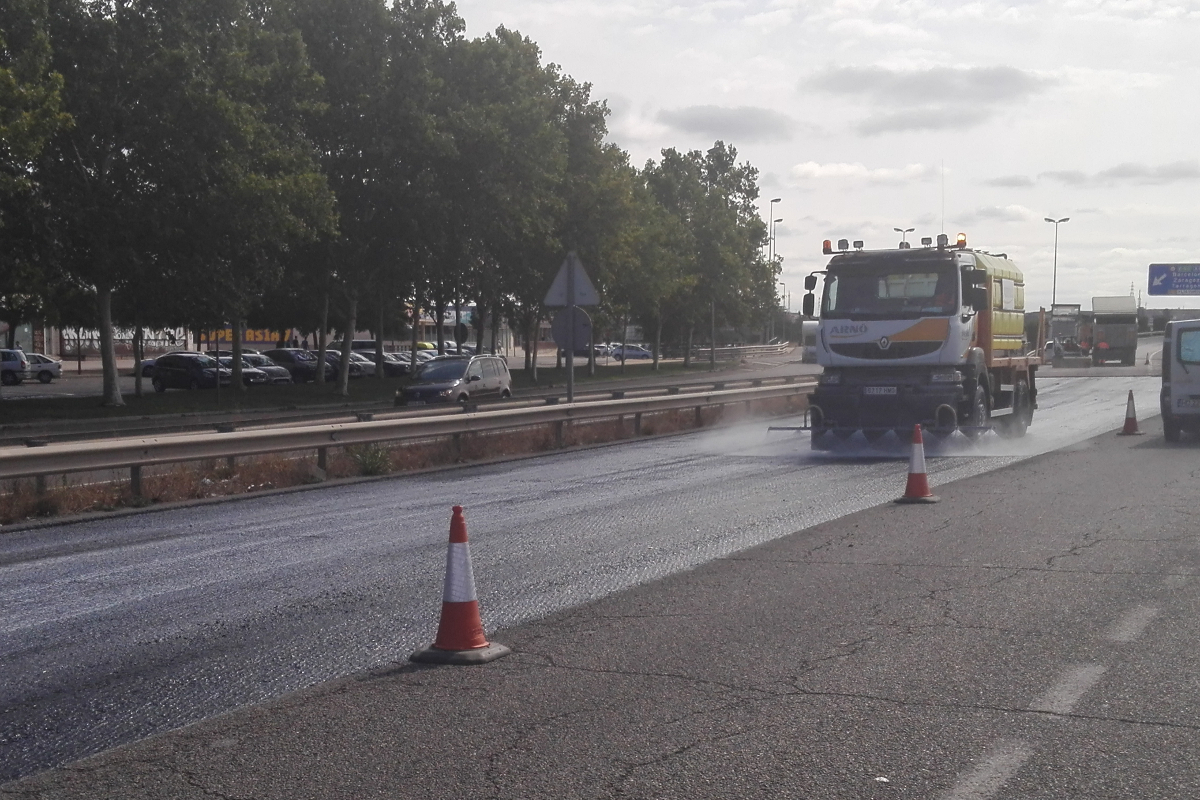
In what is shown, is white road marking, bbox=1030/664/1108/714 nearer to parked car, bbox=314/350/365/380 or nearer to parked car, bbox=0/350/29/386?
parked car, bbox=0/350/29/386

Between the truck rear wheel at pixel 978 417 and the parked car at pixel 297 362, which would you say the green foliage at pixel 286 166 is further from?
the truck rear wheel at pixel 978 417

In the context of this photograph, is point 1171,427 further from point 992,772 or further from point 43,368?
point 43,368

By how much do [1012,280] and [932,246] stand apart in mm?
3362

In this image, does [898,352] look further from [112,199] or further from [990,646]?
[112,199]

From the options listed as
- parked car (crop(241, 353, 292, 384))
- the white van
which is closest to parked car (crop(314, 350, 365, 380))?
parked car (crop(241, 353, 292, 384))

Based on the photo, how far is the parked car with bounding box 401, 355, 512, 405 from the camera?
29516 millimetres

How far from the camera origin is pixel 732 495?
46.1 ft

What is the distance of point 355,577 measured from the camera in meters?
9.05

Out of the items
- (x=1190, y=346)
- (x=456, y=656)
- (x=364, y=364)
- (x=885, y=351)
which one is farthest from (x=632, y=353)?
(x=456, y=656)

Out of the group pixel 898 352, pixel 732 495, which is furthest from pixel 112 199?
pixel 732 495

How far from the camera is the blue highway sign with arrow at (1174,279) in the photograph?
7275cm

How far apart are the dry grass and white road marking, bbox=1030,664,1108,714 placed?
10060 millimetres

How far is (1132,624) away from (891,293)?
12417 mm

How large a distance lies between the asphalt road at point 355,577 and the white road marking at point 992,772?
6 centimetres
